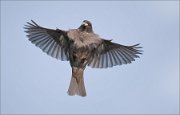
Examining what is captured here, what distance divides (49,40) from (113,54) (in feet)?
5.64

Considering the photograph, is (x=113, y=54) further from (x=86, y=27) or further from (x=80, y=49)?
(x=80, y=49)

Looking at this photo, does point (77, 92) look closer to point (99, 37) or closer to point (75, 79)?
point (75, 79)

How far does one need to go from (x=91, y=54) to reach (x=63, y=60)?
0.74 m

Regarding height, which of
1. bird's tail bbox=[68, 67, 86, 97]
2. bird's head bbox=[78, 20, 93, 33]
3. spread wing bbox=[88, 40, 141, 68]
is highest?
bird's head bbox=[78, 20, 93, 33]

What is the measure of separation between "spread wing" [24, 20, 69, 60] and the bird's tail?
0.66m

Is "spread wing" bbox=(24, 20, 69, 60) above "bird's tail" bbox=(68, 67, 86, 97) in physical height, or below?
above

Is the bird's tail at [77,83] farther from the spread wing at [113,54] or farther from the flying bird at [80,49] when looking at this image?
the spread wing at [113,54]

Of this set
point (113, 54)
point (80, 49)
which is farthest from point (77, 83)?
point (113, 54)

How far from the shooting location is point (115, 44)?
18.2 m

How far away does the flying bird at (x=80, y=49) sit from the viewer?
54.1 feet

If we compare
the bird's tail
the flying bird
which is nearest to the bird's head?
the flying bird

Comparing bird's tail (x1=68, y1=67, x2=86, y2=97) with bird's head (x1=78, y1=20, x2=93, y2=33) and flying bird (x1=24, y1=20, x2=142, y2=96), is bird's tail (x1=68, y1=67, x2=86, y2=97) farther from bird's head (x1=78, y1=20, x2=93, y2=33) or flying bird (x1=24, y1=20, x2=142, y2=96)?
bird's head (x1=78, y1=20, x2=93, y2=33)

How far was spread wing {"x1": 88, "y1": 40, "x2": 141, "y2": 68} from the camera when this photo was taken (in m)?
17.8

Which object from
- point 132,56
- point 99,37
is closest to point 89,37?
point 99,37
